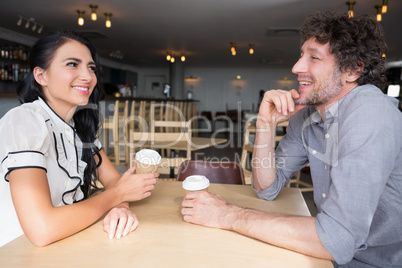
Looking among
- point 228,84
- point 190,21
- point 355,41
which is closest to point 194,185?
point 355,41

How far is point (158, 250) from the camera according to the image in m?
0.76

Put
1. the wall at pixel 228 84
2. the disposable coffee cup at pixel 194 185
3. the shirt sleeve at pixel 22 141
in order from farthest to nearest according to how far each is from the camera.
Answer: the wall at pixel 228 84 < the disposable coffee cup at pixel 194 185 < the shirt sleeve at pixel 22 141

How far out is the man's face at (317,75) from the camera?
1076mm

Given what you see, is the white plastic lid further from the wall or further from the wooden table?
the wall

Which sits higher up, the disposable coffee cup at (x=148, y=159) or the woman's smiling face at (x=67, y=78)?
the woman's smiling face at (x=67, y=78)

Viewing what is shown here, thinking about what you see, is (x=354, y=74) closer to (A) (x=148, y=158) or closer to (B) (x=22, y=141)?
(A) (x=148, y=158)

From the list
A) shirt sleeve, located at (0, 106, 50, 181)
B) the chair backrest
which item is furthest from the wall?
shirt sleeve, located at (0, 106, 50, 181)

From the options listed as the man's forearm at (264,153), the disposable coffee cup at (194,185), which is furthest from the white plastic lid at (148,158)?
the man's forearm at (264,153)

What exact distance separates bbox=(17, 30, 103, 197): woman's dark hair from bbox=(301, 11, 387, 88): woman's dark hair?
0.93m

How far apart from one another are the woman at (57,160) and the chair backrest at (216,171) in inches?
18.8

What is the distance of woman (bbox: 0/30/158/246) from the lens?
794 millimetres

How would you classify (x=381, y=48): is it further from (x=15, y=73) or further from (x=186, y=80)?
(x=186, y=80)

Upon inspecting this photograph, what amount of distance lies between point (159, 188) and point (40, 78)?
0.65 meters

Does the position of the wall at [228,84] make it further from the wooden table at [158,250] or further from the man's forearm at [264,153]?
the wooden table at [158,250]
